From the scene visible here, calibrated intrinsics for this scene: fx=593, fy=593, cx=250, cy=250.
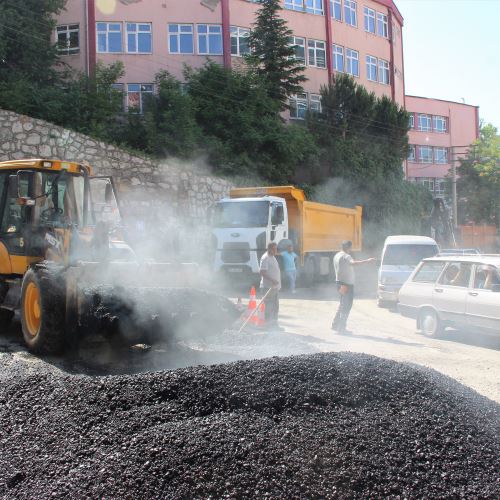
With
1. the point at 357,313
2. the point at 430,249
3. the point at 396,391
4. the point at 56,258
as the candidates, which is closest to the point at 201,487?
the point at 396,391

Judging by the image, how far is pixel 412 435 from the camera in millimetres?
3869

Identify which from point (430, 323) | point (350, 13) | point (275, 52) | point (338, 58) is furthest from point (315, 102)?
point (430, 323)

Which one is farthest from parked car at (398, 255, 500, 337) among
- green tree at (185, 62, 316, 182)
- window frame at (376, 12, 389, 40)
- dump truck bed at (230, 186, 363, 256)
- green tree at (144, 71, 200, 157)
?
window frame at (376, 12, 389, 40)

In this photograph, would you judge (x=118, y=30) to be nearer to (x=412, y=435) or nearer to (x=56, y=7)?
(x=56, y=7)

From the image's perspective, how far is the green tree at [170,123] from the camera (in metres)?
22.1

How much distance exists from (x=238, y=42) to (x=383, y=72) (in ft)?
47.1

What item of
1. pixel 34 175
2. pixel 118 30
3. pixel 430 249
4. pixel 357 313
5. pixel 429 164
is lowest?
pixel 357 313

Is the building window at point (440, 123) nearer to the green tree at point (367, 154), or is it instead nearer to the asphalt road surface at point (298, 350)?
the green tree at point (367, 154)

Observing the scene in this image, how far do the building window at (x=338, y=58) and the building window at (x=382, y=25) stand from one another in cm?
589

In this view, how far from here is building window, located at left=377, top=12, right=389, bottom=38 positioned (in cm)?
4203

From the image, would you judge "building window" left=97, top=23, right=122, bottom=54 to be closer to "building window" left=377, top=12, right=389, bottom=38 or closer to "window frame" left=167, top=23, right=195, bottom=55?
"window frame" left=167, top=23, right=195, bottom=55

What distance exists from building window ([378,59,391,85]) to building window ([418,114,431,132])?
1496 centimetres

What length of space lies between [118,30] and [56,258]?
26.4 m

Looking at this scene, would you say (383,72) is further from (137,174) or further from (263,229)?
(263,229)
